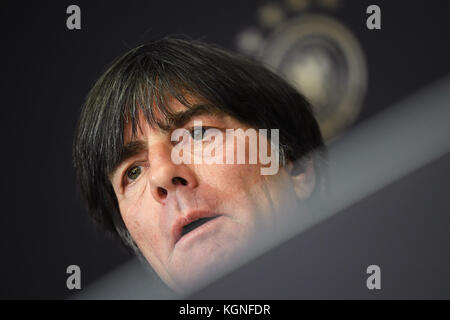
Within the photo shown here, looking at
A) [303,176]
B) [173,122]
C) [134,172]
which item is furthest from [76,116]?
[303,176]

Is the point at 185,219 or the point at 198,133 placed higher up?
the point at 198,133

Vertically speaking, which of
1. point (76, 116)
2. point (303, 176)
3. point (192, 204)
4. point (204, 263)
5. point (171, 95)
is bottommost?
point (204, 263)

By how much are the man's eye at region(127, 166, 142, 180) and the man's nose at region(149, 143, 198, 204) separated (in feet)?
0.31

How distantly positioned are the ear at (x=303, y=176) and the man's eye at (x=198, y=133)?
0.24 meters

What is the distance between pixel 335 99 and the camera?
1402 mm

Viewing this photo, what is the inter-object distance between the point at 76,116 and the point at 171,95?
1.46 ft

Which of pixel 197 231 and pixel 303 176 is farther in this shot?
pixel 303 176

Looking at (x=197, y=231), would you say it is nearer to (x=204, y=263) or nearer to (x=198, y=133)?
(x=204, y=263)

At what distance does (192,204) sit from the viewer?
1025mm

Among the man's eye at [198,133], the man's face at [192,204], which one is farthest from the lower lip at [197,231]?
the man's eye at [198,133]

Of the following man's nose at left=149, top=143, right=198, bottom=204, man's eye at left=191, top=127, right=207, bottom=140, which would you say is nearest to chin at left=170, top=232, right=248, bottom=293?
man's nose at left=149, top=143, right=198, bottom=204

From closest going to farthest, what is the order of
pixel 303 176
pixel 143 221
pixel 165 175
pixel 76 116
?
pixel 165 175
pixel 143 221
pixel 303 176
pixel 76 116

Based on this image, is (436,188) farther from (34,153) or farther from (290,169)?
Result: (34,153)

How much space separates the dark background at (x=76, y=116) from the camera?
124 centimetres
